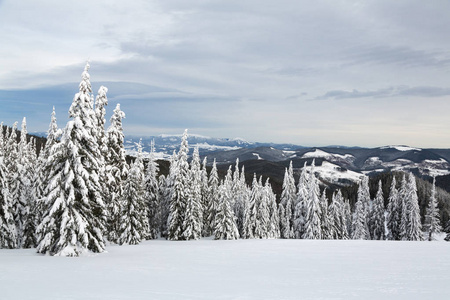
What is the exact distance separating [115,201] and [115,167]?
12.8 ft

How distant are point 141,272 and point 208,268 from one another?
4230 millimetres

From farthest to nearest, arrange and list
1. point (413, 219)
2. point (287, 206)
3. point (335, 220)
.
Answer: point (335, 220) → point (413, 219) → point (287, 206)

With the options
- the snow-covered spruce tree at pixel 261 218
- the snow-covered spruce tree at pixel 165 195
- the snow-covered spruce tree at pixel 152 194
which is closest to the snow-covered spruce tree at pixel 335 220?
the snow-covered spruce tree at pixel 261 218

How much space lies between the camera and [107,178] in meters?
35.5

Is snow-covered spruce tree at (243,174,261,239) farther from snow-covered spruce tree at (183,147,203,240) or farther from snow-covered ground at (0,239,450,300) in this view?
snow-covered ground at (0,239,450,300)

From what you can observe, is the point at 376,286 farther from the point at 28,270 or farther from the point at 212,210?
the point at 212,210

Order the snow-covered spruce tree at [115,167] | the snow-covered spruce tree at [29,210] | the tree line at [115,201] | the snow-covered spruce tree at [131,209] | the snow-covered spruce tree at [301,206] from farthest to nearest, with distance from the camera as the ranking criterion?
1. the snow-covered spruce tree at [301,206]
2. the snow-covered spruce tree at [29,210]
3. the snow-covered spruce tree at [131,209]
4. the snow-covered spruce tree at [115,167]
5. the tree line at [115,201]

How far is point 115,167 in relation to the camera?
38.3 m

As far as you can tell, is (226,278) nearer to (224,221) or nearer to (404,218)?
(224,221)

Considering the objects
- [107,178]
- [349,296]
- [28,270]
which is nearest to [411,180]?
[107,178]

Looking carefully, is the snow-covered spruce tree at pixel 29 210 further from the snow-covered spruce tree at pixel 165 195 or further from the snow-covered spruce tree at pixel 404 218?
the snow-covered spruce tree at pixel 404 218

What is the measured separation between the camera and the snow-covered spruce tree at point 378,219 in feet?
272

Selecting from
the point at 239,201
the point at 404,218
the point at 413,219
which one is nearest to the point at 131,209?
the point at 239,201

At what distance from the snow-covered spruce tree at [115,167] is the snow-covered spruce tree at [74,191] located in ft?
38.4
